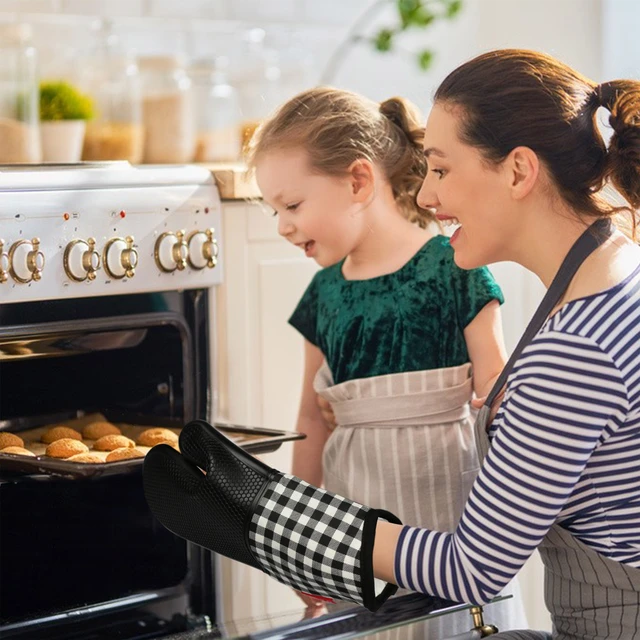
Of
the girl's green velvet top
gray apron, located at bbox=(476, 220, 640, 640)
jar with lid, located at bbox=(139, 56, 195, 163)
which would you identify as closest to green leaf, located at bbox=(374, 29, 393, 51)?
jar with lid, located at bbox=(139, 56, 195, 163)

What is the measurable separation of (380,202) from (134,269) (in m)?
0.36

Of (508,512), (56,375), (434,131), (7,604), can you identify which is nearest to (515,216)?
(434,131)

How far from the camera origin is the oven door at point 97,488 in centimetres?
129

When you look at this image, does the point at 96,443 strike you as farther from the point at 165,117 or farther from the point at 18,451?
the point at 165,117

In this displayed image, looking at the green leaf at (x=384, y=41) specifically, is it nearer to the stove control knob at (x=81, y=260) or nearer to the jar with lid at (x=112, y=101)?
the jar with lid at (x=112, y=101)

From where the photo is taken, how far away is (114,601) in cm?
136

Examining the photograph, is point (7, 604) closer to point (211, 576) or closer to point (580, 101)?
point (211, 576)

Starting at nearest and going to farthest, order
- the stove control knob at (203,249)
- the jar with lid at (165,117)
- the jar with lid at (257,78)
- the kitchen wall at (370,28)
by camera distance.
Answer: the stove control knob at (203,249) → the jar with lid at (165,117) → the kitchen wall at (370,28) → the jar with lid at (257,78)

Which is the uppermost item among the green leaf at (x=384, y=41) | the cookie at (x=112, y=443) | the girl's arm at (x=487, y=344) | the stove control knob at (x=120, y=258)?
the green leaf at (x=384, y=41)

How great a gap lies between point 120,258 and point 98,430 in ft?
0.72

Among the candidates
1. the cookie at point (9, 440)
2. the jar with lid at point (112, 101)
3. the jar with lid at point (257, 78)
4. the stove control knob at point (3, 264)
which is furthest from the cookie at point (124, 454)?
the jar with lid at point (257, 78)

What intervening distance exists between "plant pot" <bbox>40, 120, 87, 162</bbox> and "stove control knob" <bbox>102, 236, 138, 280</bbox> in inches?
22.0

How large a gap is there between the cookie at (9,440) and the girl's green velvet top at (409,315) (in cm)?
44

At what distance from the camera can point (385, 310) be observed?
4.82 feet
